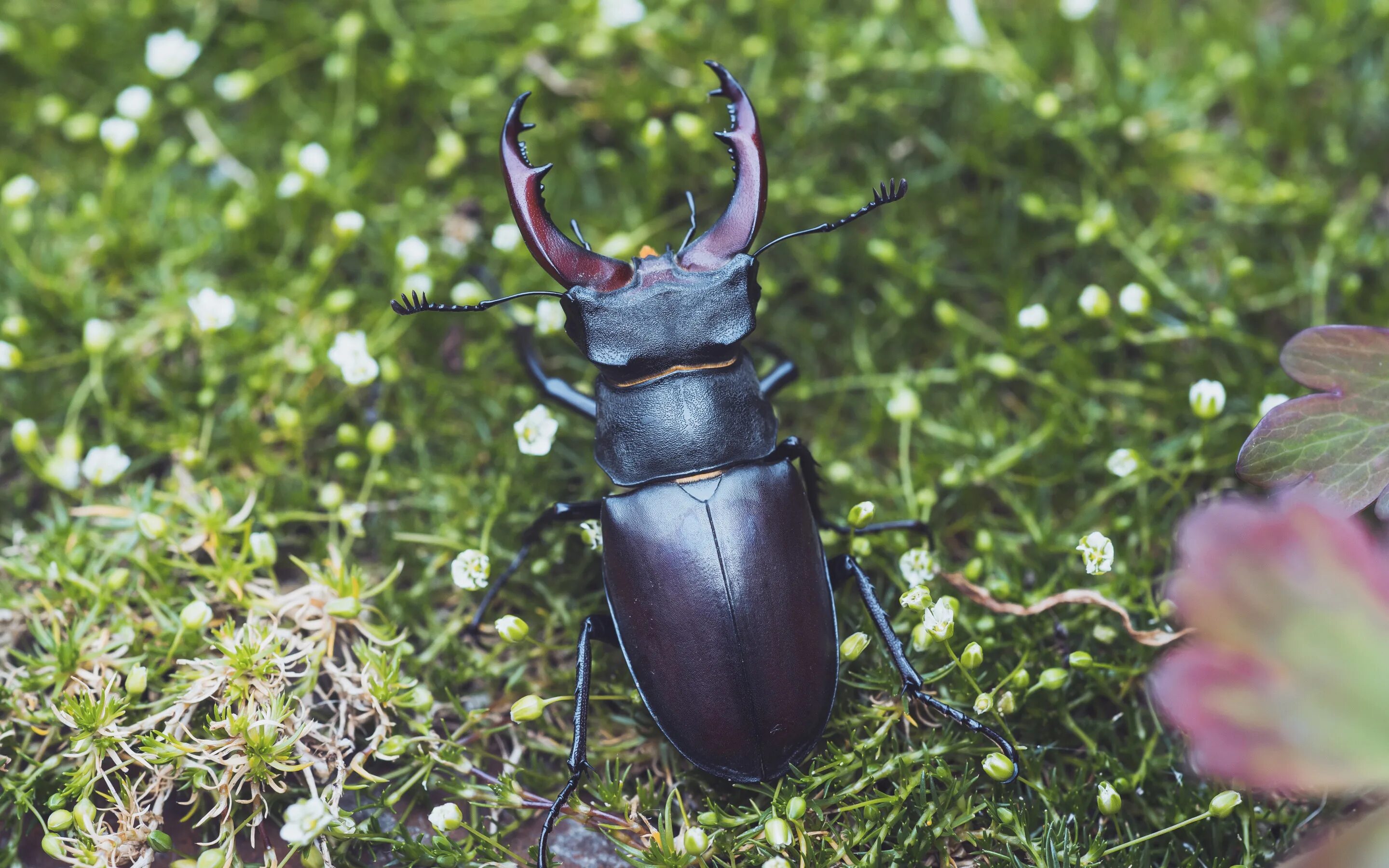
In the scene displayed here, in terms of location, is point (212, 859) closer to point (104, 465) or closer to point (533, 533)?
point (533, 533)

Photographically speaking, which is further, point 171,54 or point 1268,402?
point 171,54

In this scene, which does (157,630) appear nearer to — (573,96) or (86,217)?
(86,217)

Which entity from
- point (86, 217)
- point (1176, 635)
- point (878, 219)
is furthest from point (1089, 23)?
point (86, 217)

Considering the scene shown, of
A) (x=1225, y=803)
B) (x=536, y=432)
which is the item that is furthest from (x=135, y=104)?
(x=1225, y=803)

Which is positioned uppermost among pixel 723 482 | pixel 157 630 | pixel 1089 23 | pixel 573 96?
pixel 1089 23

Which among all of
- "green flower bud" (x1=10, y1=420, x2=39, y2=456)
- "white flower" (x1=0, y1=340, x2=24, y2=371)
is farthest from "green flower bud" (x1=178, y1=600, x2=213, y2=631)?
"white flower" (x1=0, y1=340, x2=24, y2=371)

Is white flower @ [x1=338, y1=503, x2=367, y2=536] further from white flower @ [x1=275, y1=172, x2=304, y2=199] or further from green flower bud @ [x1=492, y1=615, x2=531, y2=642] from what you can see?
white flower @ [x1=275, y1=172, x2=304, y2=199]

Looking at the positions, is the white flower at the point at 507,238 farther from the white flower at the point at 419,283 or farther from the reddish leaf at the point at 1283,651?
the reddish leaf at the point at 1283,651
